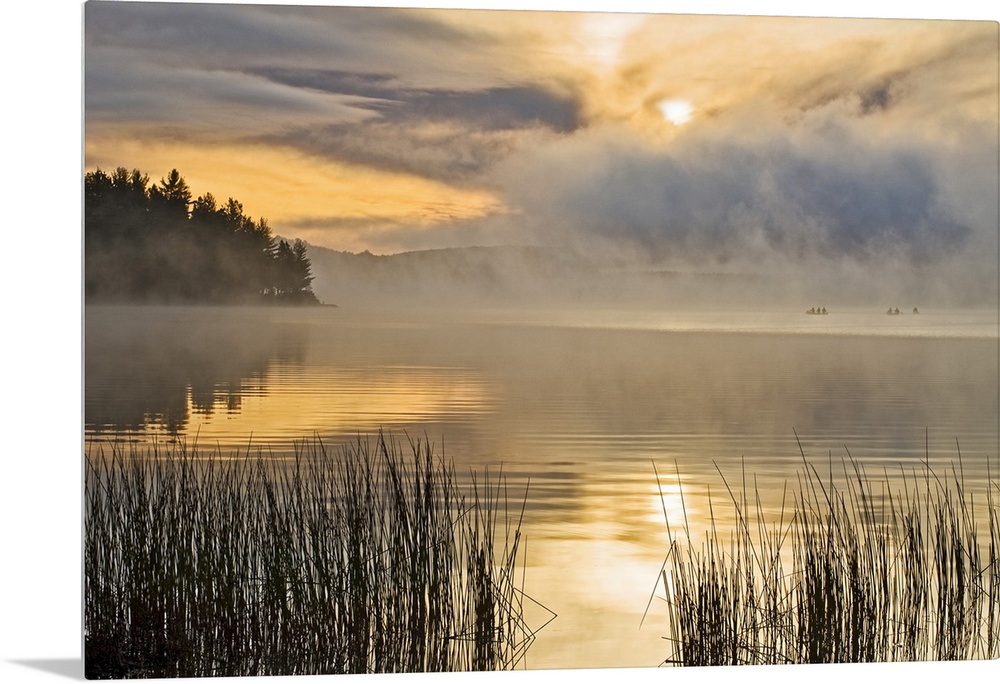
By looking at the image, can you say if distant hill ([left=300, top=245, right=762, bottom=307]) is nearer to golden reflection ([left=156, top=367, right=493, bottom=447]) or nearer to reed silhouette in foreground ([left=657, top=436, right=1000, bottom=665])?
golden reflection ([left=156, top=367, right=493, bottom=447])

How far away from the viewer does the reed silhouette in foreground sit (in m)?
4.40

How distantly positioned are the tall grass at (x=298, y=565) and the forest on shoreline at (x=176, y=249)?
20.9 inches

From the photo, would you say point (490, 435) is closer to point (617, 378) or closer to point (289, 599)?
point (617, 378)

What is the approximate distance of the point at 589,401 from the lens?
4469 mm

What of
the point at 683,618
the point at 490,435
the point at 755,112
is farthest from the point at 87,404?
the point at 755,112

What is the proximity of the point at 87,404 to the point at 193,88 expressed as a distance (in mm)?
1094

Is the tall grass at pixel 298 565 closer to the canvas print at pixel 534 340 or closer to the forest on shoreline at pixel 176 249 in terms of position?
the canvas print at pixel 534 340

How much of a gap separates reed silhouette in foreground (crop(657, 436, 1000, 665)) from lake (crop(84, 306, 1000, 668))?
7 centimetres

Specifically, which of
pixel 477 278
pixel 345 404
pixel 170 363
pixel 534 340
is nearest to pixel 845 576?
pixel 534 340

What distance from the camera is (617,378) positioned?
4.51 metres

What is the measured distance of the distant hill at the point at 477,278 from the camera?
4.46m

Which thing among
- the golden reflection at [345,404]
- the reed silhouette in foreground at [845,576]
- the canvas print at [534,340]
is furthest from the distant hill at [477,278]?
the reed silhouette in foreground at [845,576]

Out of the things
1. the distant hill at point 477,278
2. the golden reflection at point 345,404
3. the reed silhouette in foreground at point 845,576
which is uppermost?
the distant hill at point 477,278

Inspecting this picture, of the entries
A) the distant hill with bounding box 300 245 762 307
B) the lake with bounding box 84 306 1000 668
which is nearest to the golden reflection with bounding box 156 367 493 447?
the lake with bounding box 84 306 1000 668
